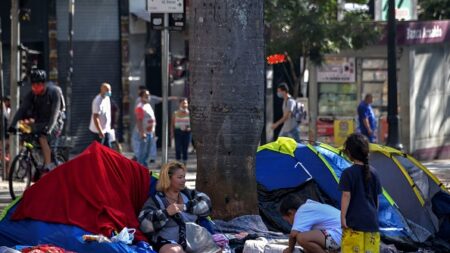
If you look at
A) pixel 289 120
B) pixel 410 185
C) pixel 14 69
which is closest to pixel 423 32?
pixel 289 120

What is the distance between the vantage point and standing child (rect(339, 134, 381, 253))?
9.07 meters

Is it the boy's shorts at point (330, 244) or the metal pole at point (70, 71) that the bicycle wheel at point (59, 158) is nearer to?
the boy's shorts at point (330, 244)

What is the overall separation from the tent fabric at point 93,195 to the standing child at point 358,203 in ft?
6.15

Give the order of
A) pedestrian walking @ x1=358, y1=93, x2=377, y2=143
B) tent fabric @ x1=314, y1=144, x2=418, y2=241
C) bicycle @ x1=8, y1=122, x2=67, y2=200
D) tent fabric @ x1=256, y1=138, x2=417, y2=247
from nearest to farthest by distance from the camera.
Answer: tent fabric @ x1=314, y1=144, x2=418, y2=241, tent fabric @ x1=256, y1=138, x2=417, y2=247, bicycle @ x1=8, y1=122, x2=67, y2=200, pedestrian walking @ x1=358, y1=93, x2=377, y2=143

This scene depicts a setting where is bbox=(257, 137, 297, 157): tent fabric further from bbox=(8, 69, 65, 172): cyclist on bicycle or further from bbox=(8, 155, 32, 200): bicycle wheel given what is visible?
bbox=(8, 155, 32, 200): bicycle wheel

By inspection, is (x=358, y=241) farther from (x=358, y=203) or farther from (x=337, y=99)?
(x=337, y=99)

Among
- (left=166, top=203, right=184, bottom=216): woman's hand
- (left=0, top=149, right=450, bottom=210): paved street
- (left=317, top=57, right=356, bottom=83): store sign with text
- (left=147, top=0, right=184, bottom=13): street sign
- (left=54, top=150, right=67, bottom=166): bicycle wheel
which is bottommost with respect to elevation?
(left=0, top=149, right=450, bottom=210): paved street

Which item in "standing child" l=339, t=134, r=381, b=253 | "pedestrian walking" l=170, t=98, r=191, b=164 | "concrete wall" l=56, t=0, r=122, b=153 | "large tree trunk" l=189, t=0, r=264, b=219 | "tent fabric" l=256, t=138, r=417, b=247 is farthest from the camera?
"concrete wall" l=56, t=0, r=122, b=153

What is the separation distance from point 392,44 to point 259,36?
10.5 meters

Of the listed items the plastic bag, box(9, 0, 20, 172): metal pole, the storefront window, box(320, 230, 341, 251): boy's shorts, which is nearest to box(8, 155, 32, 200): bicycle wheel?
box(9, 0, 20, 172): metal pole

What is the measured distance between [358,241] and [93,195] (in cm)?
248

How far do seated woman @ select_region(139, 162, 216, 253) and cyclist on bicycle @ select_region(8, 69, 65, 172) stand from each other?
5.00 m

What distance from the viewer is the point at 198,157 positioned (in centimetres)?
1120

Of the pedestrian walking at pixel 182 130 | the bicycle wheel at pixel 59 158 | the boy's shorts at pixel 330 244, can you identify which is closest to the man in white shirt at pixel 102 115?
the pedestrian walking at pixel 182 130
